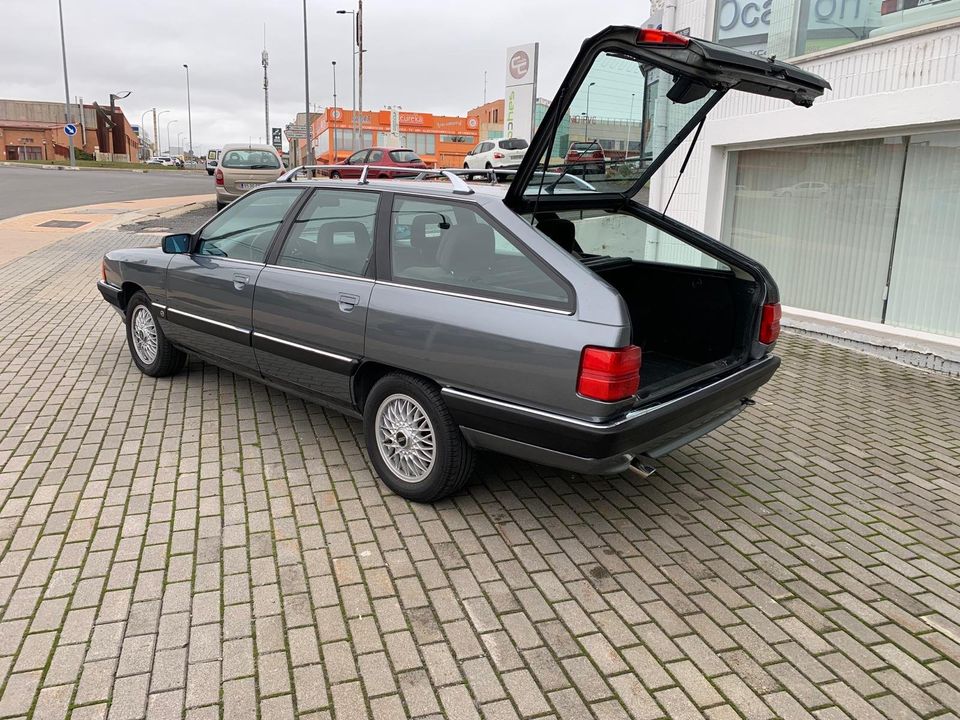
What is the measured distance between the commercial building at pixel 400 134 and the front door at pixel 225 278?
3703 centimetres

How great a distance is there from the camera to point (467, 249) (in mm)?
3701

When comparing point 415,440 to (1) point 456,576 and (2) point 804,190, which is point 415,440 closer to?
(1) point 456,576

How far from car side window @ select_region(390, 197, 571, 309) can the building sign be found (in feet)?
67.5

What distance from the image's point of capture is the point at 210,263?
4930 mm

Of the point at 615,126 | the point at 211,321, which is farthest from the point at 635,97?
the point at 211,321

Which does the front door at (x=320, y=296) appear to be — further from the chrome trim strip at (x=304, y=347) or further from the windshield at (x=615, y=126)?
the windshield at (x=615, y=126)

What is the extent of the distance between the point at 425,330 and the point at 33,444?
2.63 metres

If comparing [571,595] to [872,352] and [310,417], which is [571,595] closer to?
[310,417]

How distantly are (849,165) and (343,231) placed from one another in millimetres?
5552

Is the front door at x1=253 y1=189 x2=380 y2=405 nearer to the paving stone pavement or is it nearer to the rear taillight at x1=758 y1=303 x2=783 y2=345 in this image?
the paving stone pavement

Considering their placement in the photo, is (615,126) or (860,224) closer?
(615,126)

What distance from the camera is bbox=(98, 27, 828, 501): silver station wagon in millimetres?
3240

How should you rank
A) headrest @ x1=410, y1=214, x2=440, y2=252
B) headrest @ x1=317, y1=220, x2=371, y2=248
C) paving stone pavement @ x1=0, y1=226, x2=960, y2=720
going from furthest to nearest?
headrest @ x1=317, y1=220, x2=371, y2=248
headrest @ x1=410, y1=214, x2=440, y2=252
paving stone pavement @ x1=0, y1=226, x2=960, y2=720

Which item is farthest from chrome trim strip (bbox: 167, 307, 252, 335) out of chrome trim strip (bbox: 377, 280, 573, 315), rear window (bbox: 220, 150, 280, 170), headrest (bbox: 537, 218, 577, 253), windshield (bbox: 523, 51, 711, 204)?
rear window (bbox: 220, 150, 280, 170)
